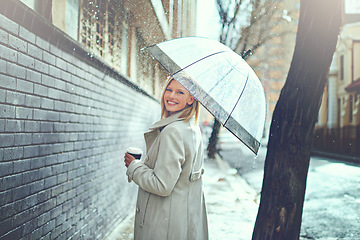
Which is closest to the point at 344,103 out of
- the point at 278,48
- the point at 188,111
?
the point at 278,48

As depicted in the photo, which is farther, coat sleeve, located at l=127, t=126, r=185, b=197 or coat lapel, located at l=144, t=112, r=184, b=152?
coat lapel, located at l=144, t=112, r=184, b=152

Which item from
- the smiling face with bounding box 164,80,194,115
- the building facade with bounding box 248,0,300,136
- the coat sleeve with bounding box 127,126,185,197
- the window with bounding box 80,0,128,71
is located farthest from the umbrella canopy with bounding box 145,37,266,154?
the building facade with bounding box 248,0,300,136

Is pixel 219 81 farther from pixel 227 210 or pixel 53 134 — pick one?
pixel 227 210

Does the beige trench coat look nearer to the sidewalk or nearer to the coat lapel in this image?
the coat lapel

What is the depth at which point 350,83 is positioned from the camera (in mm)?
26719

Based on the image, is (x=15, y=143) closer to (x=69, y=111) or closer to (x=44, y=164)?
(x=44, y=164)

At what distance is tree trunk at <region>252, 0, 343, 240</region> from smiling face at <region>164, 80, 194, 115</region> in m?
1.29

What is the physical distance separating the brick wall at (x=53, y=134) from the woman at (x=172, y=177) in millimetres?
883

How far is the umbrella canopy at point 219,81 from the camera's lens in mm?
2256

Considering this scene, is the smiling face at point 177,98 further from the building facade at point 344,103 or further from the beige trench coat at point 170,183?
the building facade at point 344,103

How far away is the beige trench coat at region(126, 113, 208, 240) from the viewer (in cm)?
209

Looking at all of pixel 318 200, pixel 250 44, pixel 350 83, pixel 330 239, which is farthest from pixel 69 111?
pixel 350 83

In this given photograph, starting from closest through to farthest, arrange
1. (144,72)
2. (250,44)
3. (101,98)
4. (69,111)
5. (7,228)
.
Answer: (7,228)
(69,111)
(101,98)
(144,72)
(250,44)

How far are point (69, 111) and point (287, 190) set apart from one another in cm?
227
